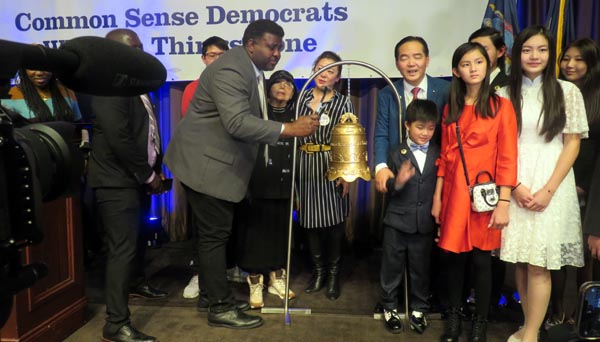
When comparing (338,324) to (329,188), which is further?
(329,188)

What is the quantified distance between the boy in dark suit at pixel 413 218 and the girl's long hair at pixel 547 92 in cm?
41

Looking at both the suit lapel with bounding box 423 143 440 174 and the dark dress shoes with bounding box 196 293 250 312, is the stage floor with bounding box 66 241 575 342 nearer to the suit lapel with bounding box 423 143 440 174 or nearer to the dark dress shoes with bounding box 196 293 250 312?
the dark dress shoes with bounding box 196 293 250 312

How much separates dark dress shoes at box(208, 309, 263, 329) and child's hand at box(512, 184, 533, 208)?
1.49 m

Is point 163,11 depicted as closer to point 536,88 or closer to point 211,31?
point 211,31

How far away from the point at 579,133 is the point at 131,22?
3286mm

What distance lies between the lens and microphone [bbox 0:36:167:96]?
764 mm

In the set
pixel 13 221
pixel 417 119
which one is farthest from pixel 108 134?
pixel 13 221

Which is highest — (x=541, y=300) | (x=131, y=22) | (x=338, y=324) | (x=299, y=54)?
(x=131, y=22)

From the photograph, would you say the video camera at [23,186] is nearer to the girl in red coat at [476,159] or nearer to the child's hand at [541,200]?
the girl in red coat at [476,159]

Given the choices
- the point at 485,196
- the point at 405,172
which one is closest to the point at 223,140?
the point at 405,172

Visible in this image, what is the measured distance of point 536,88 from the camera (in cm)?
229

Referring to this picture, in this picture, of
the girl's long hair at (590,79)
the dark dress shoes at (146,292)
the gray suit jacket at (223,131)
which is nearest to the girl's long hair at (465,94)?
the girl's long hair at (590,79)

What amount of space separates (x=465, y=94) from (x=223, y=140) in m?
1.20

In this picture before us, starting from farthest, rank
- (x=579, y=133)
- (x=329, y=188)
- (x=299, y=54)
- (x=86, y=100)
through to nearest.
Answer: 1. (x=299, y=54)
2. (x=86, y=100)
3. (x=329, y=188)
4. (x=579, y=133)
